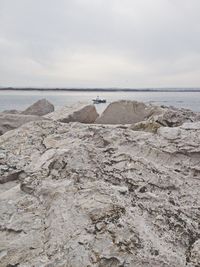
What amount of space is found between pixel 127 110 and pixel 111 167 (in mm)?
4851

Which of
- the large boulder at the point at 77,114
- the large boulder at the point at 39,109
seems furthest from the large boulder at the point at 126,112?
the large boulder at the point at 39,109

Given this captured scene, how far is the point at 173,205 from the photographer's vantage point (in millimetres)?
3238

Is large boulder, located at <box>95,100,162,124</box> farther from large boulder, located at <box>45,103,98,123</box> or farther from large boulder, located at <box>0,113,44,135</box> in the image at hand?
large boulder, located at <box>0,113,44,135</box>

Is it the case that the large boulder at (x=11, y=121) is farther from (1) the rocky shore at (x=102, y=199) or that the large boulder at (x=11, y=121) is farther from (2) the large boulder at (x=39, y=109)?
(2) the large boulder at (x=39, y=109)

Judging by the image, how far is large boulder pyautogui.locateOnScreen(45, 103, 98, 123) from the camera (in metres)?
8.31

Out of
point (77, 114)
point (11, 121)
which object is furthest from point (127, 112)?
point (11, 121)

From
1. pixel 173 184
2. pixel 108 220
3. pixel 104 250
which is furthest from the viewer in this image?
pixel 173 184

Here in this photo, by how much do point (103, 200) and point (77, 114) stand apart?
5.49m

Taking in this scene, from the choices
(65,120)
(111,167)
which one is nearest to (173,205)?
(111,167)

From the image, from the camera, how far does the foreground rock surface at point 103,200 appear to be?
2717mm

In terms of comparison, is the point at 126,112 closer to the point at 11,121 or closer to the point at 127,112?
the point at 127,112

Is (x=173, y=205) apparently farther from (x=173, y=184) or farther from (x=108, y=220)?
(x=108, y=220)

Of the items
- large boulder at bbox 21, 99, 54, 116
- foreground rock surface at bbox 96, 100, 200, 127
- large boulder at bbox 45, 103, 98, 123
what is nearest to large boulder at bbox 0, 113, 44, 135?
large boulder at bbox 45, 103, 98, 123

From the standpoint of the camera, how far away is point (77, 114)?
28.1ft
